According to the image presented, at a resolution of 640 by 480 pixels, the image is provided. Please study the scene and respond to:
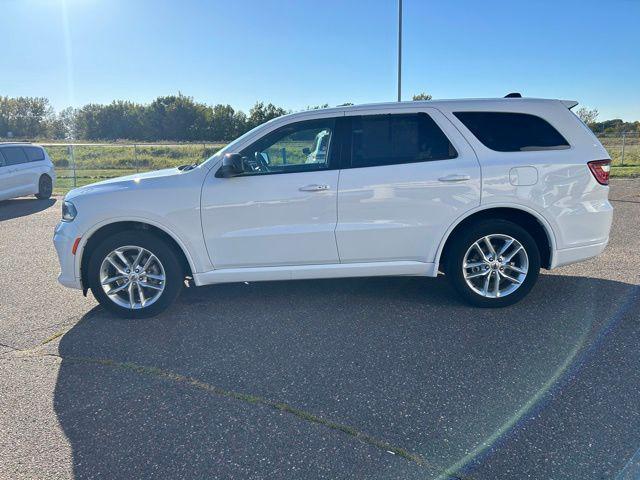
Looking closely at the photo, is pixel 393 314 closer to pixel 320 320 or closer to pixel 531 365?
pixel 320 320

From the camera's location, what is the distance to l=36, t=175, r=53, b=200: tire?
497 inches

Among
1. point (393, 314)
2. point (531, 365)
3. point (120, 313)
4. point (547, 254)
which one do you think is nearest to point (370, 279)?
point (393, 314)

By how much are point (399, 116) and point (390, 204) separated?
852 mm

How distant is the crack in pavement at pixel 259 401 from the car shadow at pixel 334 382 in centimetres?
1

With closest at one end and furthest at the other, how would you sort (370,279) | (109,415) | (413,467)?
(413,467)
(109,415)
(370,279)

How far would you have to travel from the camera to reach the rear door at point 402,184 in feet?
13.6

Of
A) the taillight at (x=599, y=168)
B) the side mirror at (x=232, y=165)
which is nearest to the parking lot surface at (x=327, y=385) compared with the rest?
the taillight at (x=599, y=168)

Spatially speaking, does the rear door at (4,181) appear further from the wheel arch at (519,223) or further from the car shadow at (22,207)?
the wheel arch at (519,223)

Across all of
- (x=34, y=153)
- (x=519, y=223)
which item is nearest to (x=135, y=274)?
(x=519, y=223)

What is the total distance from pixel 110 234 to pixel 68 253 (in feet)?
1.30

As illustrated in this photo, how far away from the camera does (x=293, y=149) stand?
4293 millimetres

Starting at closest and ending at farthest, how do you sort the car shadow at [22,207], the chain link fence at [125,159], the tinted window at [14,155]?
the car shadow at [22,207]
the tinted window at [14,155]
the chain link fence at [125,159]

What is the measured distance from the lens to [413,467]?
2316 millimetres

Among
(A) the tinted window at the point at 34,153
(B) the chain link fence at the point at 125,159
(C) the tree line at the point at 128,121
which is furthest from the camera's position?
(C) the tree line at the point at 128,121
